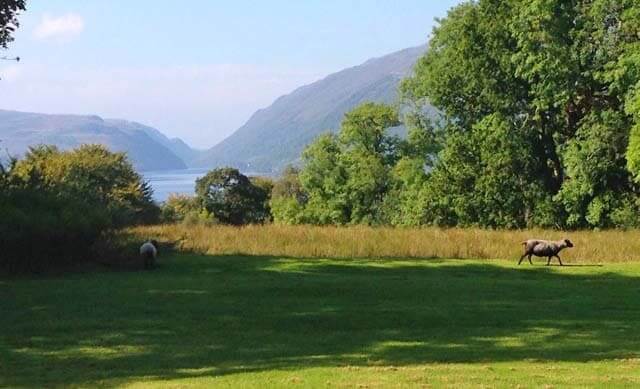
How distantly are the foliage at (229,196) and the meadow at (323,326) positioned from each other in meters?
60.4

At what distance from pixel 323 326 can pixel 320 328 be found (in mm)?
170

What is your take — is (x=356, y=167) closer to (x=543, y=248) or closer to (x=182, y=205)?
(x=182, y=205)

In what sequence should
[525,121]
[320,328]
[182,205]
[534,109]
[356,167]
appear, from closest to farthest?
[320,328], [534,109], [525,121], [356,167], [182,205]

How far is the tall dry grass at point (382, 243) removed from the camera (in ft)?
86.4

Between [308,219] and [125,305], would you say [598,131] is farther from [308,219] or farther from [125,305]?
[125,305]

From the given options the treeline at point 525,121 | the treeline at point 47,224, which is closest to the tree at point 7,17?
the treeline at point 47,224

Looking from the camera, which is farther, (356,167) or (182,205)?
(182,205)

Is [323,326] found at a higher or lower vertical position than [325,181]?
lower

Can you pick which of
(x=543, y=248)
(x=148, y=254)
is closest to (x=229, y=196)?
(x=148, y=254)

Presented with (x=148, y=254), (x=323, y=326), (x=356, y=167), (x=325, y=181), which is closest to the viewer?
(x=323, y=326)

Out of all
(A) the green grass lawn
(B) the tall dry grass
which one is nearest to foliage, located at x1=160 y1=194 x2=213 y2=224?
(B) the tall dry grass

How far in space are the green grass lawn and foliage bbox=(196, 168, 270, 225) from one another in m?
61.8

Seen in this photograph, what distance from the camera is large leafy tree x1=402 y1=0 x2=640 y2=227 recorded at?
1606 inches

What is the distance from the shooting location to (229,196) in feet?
277
